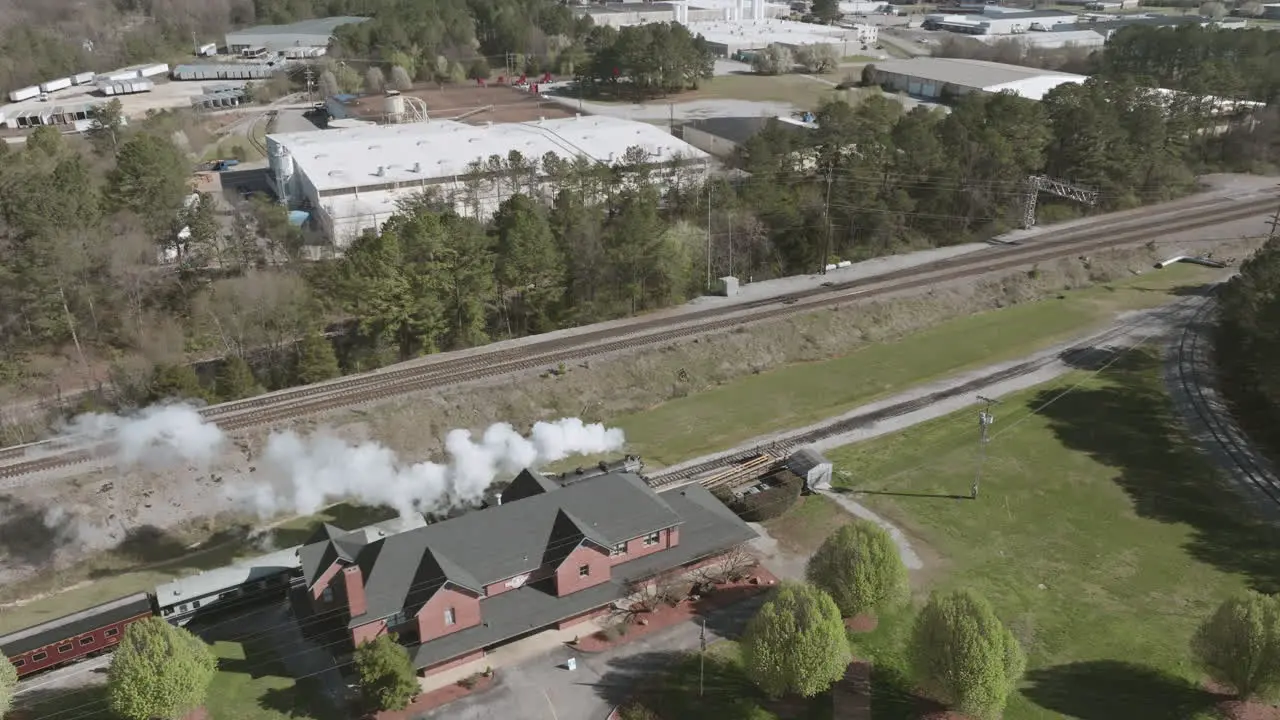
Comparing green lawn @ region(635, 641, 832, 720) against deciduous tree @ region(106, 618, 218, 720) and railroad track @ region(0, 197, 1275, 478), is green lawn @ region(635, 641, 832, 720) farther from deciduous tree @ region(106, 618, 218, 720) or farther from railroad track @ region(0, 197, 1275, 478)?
railroad track @ region(0, 197, 1275, 478)

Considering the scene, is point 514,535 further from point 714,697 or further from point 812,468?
point 812,468

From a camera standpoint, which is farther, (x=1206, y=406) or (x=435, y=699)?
(x=1206, y=406)

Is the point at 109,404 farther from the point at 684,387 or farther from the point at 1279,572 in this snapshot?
the point at 1279,572

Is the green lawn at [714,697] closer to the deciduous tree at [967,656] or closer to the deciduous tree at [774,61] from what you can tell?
the deciduous tree at [967,656]

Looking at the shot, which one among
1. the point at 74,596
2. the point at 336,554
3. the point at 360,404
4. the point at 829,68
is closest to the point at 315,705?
the point at 336,554

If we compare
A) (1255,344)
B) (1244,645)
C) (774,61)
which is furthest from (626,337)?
(774,61)
